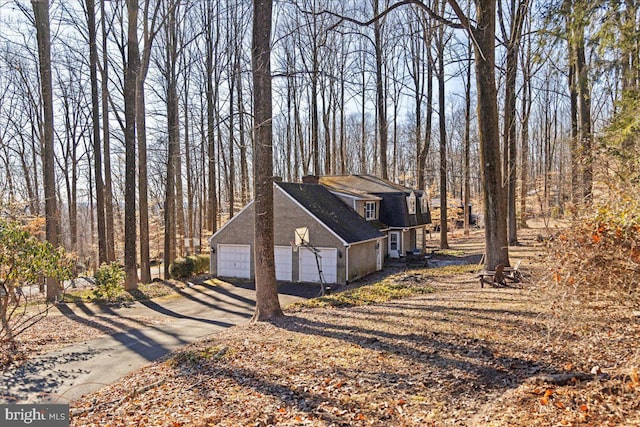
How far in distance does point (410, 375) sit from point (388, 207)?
20432 millimetres

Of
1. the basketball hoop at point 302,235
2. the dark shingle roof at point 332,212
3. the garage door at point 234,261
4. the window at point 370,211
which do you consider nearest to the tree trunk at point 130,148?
the garage door at point 234,261

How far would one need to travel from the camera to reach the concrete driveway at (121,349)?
23.4ft

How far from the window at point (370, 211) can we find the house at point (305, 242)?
82.9 inches

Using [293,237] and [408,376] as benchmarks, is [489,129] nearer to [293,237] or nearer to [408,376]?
[408,376]

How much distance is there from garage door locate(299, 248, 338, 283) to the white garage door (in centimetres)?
62

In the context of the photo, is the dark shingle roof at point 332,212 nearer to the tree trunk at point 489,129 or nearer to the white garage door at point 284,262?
the white garage door at point 284,262

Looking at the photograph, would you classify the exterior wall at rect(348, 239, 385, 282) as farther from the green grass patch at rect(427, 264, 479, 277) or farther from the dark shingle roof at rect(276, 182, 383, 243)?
the green grass patch at rect(427, 264, 479, 277)

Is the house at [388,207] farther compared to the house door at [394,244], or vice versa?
the house door at [394,244]

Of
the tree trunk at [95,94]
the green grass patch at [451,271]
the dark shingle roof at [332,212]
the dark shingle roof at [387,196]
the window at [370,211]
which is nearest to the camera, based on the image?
the green grass patch at [451,271]

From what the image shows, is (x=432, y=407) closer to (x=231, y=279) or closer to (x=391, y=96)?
(x=231, y=279)

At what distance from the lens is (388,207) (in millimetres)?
25656

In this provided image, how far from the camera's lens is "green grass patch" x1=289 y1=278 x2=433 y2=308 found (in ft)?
40.6

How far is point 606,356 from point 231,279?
17313mm

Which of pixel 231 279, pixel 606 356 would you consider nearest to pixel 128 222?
pixel 231 279
